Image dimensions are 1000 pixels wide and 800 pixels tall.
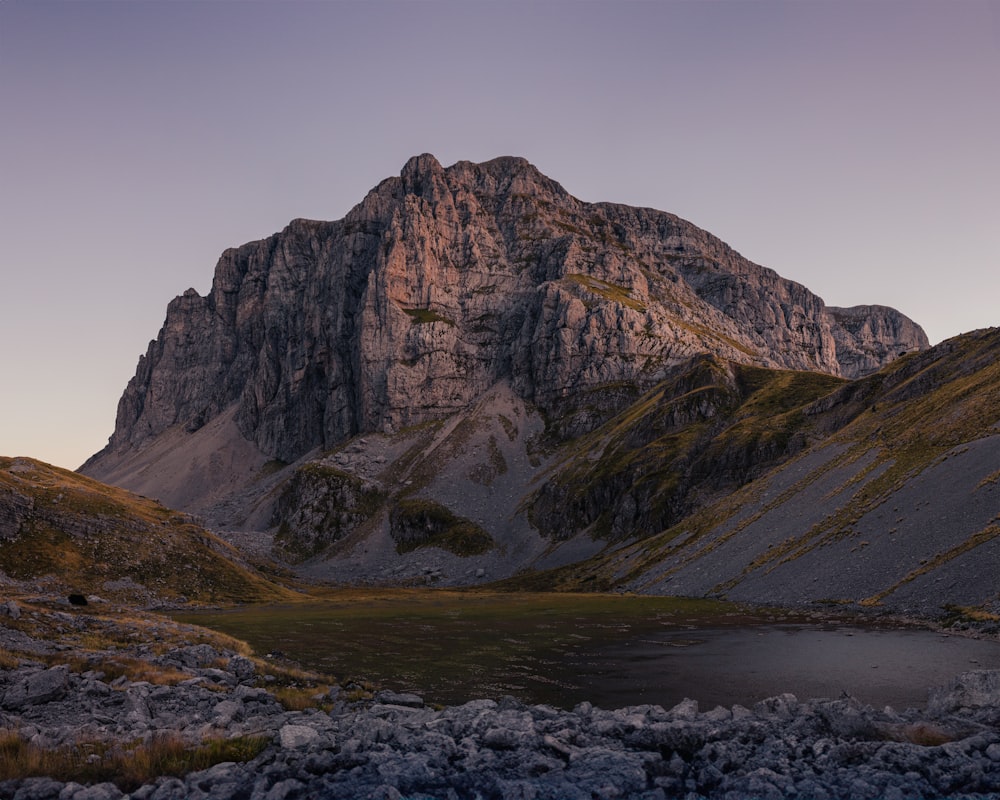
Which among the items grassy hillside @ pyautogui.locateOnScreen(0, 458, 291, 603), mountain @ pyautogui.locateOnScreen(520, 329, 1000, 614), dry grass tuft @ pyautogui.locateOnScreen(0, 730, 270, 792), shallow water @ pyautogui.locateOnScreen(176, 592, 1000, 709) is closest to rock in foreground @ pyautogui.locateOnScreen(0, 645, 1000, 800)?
dry grass tuft @ pyautogui.locateOnScreen(0, 730, 270, 792)

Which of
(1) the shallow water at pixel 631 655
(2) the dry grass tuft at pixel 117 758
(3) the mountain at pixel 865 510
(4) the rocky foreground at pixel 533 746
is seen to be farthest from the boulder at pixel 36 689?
(3) the mountain at pixel 865 510

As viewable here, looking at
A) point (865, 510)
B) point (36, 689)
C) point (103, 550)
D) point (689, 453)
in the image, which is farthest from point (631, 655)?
point (689, 453)

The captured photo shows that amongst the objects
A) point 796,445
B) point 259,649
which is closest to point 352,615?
point 259,649

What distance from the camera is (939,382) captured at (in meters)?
114

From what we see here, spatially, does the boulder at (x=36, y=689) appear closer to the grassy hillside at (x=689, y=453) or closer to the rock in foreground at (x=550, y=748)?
the rock in foreground at (x=550, y=748)

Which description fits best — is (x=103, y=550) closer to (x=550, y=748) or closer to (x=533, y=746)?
(x=533, y=746)

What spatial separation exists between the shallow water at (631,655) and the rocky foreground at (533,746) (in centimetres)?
938

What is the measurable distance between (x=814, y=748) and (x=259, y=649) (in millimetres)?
45418

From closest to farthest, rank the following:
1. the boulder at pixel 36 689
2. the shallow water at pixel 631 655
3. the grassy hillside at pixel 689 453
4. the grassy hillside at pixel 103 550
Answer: the boulder at pixel 36 689 < the shallow water at pixel 631 655 < the grassy hillside at pixel 103 550 < the grassy hillside at pixel 689 453

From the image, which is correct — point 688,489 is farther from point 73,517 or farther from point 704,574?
point 73,517

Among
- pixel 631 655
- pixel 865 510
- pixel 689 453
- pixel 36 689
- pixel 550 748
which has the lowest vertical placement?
pixel 631 655

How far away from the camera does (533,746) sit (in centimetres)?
1783

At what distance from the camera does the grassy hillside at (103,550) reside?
91.1 metres

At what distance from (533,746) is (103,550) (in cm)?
10568
